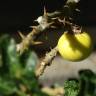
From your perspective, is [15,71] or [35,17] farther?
[35,17]

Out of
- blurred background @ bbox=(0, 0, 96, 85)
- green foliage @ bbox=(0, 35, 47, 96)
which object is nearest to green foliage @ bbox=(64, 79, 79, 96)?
green foliage @ bbox=(0, 35, 47, 96)

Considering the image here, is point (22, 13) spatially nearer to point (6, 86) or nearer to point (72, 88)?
point (72, 88)

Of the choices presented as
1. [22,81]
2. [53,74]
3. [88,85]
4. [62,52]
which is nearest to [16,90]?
[22,81]

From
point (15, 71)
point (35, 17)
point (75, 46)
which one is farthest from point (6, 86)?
point (35, 17)

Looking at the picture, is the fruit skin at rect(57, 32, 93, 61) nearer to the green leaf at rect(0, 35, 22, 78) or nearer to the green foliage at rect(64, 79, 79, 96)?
the green foliage at rect(64, 79, 79, 96)

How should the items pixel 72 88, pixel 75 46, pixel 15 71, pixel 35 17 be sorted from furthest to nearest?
pixel 35 17 < pixel 72 88 < pixel 75 46 < pixel 15 71

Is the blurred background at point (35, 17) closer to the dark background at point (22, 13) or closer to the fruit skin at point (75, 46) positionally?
the dark background at point (22, 13)

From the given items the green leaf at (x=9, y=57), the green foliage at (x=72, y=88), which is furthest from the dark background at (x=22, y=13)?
the green leaf at (x=9, y=57)
